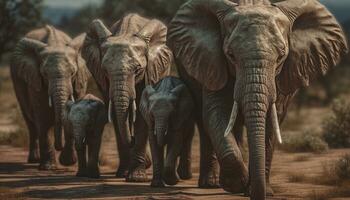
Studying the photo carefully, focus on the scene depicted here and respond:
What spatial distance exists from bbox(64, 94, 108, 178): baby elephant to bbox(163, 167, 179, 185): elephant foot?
1.75 m

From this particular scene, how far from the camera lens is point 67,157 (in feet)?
43.6

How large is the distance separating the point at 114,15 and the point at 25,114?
24.5m

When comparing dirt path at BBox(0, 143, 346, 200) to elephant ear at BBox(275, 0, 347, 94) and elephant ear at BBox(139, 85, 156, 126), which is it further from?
elephant ear at BBox(275, 0, 347, 94)

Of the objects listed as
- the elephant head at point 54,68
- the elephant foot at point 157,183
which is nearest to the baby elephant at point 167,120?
the elephant foot at point 157,183

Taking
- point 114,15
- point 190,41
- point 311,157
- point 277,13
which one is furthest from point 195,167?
point 114,15

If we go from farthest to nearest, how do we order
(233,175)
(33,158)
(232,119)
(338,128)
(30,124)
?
(338,128) < (30,124) < (33,158) < (233,175) < (232,119)

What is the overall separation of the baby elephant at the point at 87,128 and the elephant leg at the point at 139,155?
67 centimetres

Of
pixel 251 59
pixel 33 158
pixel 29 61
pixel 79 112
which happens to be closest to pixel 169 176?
pixel 79 112

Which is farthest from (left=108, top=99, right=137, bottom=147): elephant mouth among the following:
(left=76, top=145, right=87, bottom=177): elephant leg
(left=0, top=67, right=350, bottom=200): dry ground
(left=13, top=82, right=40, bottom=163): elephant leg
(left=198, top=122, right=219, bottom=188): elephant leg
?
(left=13, top=82, right=40, bottom=163): elephant leg

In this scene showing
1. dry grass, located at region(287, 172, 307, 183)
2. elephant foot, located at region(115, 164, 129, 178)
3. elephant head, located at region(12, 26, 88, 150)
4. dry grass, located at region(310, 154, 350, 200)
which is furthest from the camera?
elephant head, located at region(12, 26, 88, 150)

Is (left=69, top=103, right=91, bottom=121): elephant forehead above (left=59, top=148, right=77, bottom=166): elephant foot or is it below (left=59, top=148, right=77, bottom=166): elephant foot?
above

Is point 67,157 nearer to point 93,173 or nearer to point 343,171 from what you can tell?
point 93,173

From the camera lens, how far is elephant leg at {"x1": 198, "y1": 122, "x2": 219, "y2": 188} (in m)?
10.2

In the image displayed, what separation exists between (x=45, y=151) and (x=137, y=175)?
109 inches
